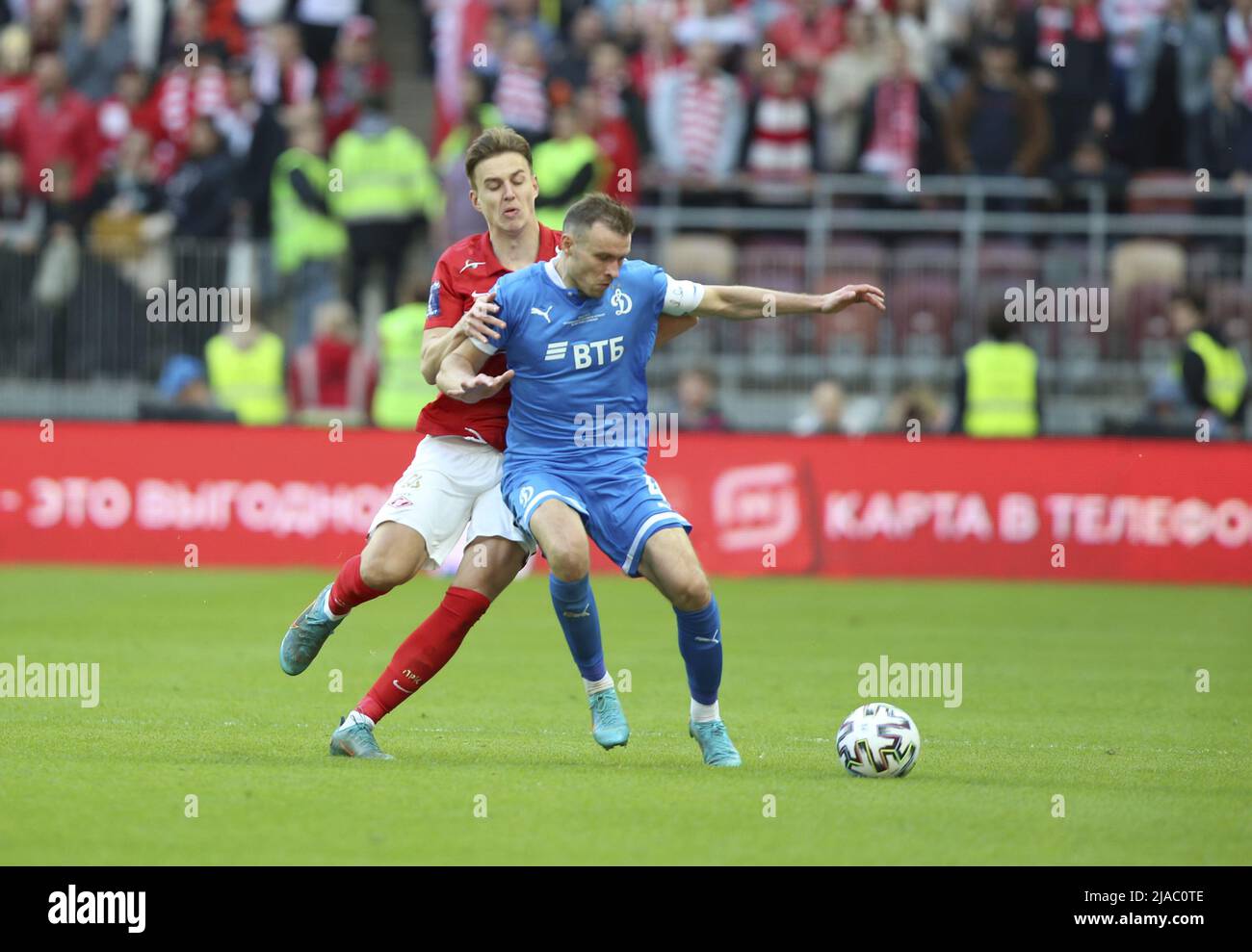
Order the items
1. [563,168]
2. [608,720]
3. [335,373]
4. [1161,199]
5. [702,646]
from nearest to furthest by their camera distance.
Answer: [702,646]
[608,720]
[563,168]
[335,373]
[1161,199]

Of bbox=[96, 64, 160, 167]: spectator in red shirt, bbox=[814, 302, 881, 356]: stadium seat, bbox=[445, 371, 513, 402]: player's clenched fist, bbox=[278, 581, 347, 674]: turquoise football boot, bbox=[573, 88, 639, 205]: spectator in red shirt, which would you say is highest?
bbox=[96, 64, 160, 167]: spectator in red shirt

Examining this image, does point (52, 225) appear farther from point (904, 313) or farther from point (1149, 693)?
point (1149, 693)

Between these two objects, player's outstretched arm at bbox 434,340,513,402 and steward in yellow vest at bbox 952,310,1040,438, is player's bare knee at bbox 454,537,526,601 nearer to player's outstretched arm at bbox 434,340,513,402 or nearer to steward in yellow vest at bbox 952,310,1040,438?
player's outstretched arm at bbox 434,340,513,402

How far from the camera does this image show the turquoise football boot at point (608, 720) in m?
8.97

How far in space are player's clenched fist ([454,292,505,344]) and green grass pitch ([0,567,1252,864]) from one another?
1764 mm

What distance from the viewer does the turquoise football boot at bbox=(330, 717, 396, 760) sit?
8781mm

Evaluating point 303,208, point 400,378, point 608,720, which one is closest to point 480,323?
point 608,720

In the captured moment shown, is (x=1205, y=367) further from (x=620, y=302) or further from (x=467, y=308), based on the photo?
(x=467, y=308)

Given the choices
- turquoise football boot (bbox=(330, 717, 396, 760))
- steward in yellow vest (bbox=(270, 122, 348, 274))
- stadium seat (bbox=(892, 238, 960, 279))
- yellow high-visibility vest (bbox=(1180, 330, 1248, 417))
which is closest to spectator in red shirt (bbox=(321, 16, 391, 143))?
steward in yellow vest (bbox=(270, 122, 348, 274))

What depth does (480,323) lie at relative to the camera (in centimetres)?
861

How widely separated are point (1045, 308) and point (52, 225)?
9.87 metres

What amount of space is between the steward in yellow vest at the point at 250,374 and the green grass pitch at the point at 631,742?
3.52 meters

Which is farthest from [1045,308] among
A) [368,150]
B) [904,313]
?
[368,150]

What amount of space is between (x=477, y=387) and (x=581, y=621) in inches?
43.8
